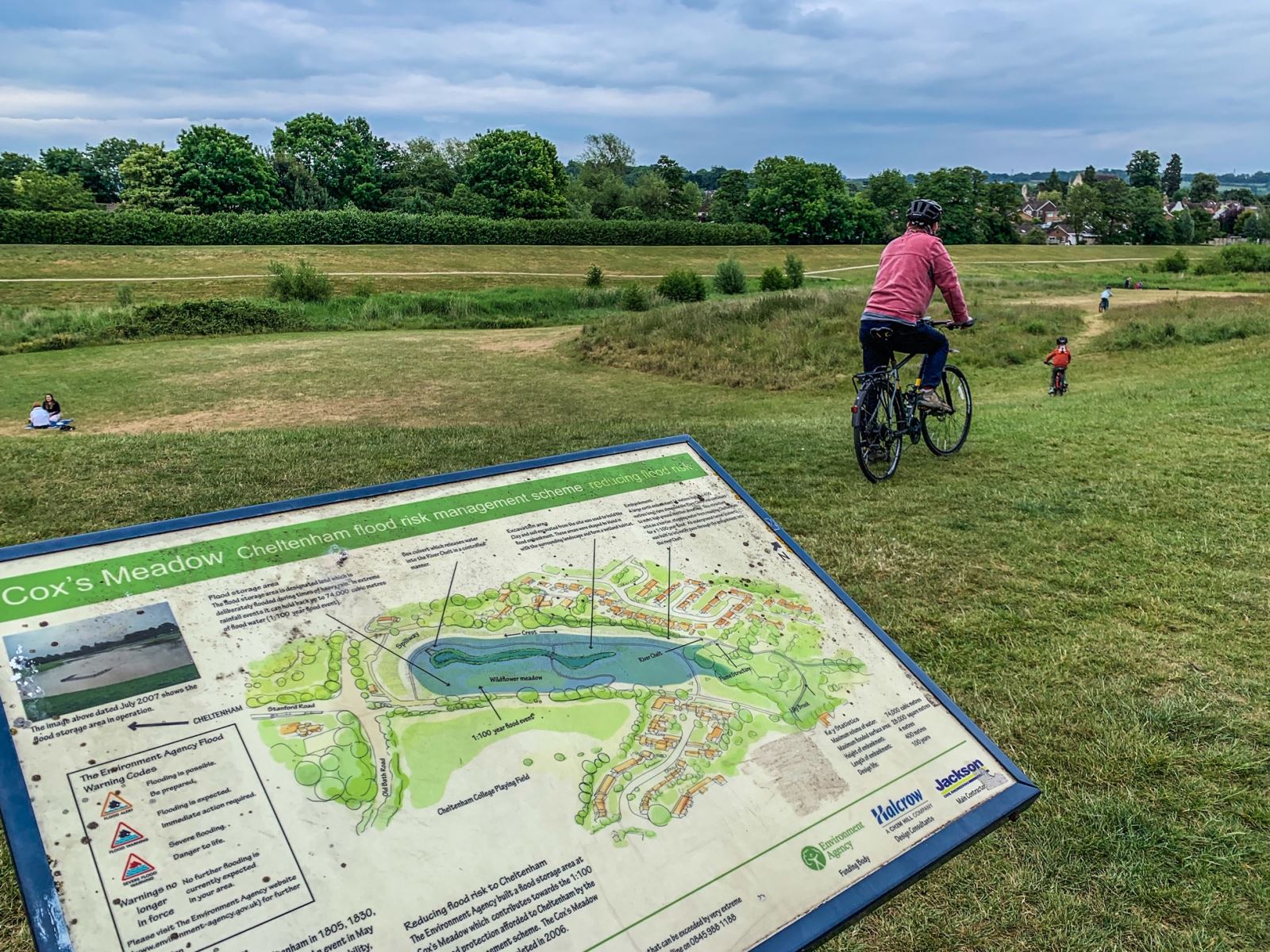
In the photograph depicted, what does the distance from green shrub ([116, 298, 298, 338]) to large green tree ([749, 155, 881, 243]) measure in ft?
160

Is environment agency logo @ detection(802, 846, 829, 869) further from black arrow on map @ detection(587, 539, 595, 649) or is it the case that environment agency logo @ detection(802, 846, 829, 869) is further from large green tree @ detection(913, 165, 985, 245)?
large green tree @ detection(913, 165, 985, 245)

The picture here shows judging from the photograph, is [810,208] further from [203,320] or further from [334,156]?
[203,320]

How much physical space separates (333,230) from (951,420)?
161 ft

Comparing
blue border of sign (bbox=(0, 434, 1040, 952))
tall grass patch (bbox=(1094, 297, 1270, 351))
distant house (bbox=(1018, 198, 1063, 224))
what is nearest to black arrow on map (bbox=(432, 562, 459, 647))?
blue border of sign (bbox=(0, 434, 1040, 952))

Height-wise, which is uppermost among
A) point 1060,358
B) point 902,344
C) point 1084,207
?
point 1084,207

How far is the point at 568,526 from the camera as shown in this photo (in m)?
2.53

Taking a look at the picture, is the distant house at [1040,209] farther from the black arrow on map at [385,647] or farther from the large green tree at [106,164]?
the black arrow on map at [385,647]

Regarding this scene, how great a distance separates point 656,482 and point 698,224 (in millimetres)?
60800

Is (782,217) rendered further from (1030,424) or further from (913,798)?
(913,798)

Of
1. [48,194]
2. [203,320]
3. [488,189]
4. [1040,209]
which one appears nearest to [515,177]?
[488,189]

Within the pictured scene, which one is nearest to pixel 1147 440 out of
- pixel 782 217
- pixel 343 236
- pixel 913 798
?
pixel 913 798

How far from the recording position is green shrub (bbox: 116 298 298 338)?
25544 millimetres

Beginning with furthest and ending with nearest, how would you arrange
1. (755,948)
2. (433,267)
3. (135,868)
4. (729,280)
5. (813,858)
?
(433,267) → (729,280) → (813,858) → (755,948) → (135,868)

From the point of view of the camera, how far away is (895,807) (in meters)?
2.00
